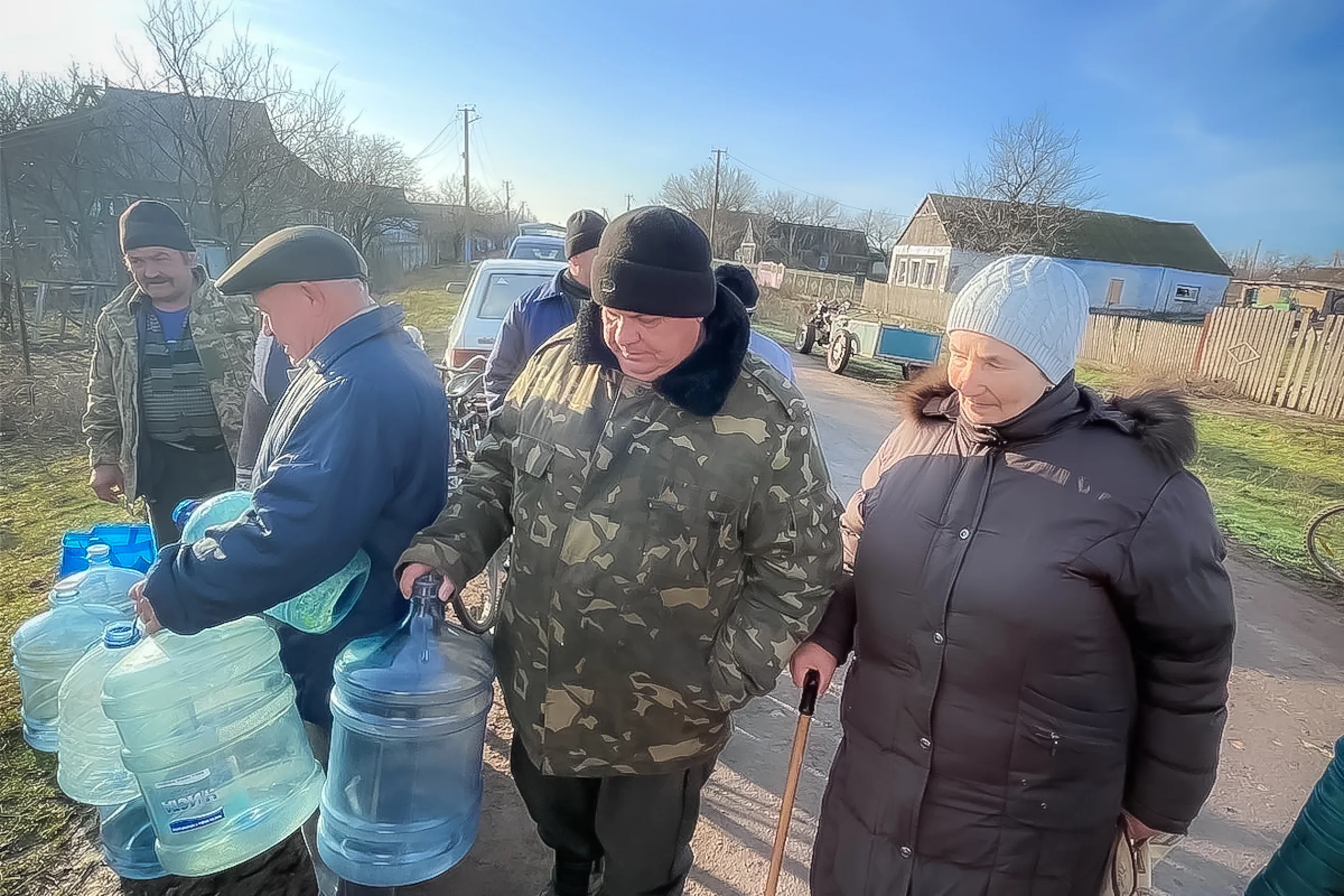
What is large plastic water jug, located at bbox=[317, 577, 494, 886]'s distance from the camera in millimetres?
1850

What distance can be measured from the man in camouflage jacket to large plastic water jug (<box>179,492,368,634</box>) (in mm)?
224

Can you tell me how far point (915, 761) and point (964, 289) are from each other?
3.43 ft

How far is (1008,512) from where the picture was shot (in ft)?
5.04

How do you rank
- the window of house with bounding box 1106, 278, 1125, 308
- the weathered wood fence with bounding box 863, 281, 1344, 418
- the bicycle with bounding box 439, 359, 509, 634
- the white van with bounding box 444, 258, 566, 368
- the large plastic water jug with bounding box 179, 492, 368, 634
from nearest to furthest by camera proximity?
the large plastic water jug with bounding box 179, 492, 368, 634
the bicycle with bounding box 439, 359, 509, 634
the white van with bounding box 444, 258, 566, 368
the weathered wood fence with bounding box 863, 281, 1344, 418
the window of house with bounding box 1106, 278, 1125, 308

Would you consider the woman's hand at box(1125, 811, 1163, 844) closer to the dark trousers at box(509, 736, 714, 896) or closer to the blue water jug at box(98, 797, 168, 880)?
the dark trousers at box(509, 736, 714, 896)

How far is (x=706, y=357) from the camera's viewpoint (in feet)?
5.77

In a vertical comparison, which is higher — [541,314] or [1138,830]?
[541,314]

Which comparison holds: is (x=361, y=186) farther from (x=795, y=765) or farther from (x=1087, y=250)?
(x=1087, y=250)

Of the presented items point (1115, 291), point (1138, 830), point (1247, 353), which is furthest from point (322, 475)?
point (1115, 291)

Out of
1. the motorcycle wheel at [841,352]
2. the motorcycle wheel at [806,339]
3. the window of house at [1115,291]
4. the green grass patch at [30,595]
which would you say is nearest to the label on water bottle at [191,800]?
the green grass patch at [30,595]

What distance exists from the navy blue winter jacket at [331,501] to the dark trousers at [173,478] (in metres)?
1.70

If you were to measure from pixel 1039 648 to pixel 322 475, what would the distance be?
1.56 metres

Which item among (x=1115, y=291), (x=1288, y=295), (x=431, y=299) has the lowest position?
(x=431, y=299)

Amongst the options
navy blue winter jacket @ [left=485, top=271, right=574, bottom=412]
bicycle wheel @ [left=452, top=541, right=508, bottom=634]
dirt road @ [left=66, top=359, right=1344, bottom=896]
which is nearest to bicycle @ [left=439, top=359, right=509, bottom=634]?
bicycle wheel @ [left=452, top=541, right=508, bottom=634]
